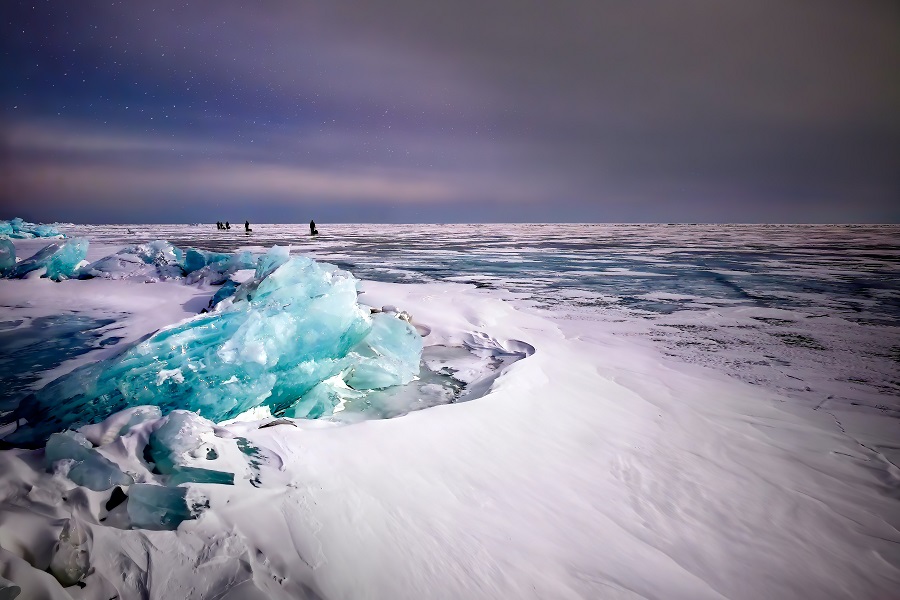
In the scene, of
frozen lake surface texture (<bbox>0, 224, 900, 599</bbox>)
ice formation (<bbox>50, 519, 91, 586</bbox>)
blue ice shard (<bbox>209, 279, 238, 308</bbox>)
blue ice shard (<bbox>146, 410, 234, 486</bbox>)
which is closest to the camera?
ice formation (<bbox>50, 519, 91, 586</bbox>)

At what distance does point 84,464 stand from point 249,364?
1068mm

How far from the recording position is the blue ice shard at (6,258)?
263 inches

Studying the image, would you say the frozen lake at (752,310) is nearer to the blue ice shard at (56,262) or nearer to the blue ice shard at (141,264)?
the blue ice shard at (141,264)

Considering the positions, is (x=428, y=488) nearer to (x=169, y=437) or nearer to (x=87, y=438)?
(x=169, y=437)

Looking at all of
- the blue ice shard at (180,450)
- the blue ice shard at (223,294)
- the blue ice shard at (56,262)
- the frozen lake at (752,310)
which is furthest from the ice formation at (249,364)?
the blue ice shard at (56,262)

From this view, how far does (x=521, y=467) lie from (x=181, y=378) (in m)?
Result: 2.01

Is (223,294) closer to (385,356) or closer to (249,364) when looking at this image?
(385,356)

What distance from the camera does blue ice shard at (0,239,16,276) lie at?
6.69 m

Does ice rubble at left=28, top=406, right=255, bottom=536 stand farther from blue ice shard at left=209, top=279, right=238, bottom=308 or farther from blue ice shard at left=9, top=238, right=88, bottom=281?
blue ice shard at left=9, top=238, right=88, bottom=281

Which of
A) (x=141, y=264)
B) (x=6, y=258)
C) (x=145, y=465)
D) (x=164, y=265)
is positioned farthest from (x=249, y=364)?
(x=6, y=258)

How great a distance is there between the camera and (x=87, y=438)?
5.31 feet

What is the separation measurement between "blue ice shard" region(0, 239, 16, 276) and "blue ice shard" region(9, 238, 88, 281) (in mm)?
90

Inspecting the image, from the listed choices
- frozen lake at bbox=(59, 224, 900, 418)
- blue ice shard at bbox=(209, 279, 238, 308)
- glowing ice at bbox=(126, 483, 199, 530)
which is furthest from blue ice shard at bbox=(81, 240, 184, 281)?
glowing ice at bbox=(126, 483, 199, 530)

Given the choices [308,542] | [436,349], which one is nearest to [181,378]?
[308,542]
